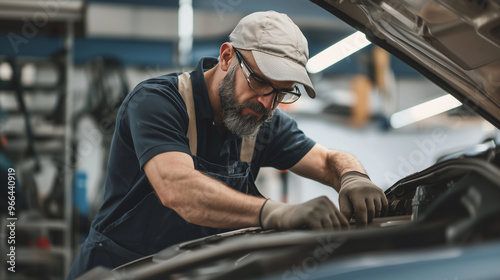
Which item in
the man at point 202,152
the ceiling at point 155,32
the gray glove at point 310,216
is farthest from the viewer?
the ceiling at point 155,32

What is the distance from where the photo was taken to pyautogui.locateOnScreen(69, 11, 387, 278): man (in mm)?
1399

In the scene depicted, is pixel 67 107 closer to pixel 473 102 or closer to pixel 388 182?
pixel 473 102

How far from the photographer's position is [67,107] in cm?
468

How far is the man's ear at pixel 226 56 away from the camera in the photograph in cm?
178

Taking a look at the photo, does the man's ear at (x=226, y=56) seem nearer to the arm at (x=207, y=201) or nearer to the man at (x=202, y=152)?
the man at (x=202, y=152)

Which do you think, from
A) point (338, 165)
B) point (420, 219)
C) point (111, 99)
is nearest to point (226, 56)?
point (338, 165)

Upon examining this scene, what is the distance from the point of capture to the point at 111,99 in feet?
19.4

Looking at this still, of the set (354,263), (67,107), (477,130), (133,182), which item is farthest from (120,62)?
(477,130)

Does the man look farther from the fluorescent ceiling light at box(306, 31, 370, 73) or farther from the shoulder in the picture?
the fluorescent ceiling light at box(306, 31, 370, 73)

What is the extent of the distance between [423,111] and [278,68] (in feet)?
23.5

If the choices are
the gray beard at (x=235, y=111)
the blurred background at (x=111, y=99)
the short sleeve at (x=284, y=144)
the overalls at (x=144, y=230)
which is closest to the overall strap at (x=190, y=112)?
the overalls at (x=144, y=230)

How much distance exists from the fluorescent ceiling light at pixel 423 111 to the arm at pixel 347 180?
19.6 feet

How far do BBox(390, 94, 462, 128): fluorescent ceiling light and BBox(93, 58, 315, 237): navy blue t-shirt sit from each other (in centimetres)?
611

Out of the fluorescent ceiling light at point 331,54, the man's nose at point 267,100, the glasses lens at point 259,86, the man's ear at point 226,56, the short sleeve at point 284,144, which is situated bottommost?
the short sleeve at point 284,144
